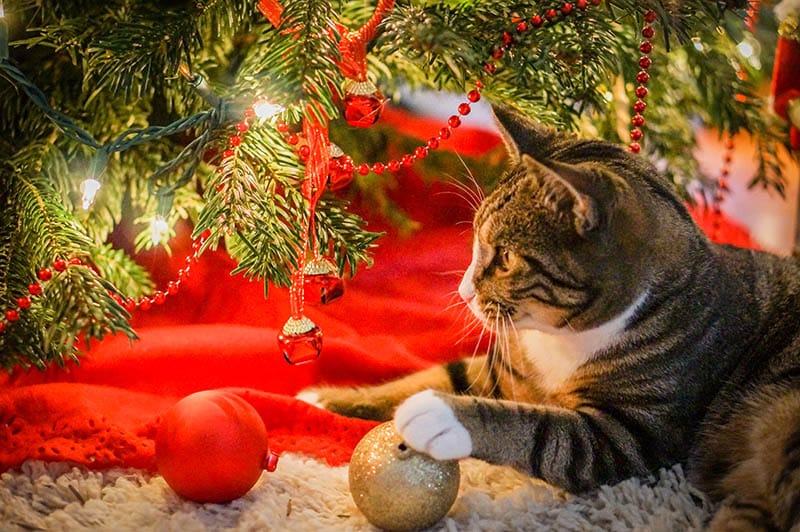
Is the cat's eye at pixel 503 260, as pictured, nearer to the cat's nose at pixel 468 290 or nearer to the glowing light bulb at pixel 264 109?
the cat's nose at pixel 468 290

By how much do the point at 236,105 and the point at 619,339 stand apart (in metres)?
0.49

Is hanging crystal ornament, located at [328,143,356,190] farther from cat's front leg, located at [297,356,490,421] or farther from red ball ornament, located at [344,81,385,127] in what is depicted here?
cat's front leg, located at [297,356,490,421]

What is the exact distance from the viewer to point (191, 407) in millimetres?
755

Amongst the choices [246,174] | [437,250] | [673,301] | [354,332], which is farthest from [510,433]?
[437,250]

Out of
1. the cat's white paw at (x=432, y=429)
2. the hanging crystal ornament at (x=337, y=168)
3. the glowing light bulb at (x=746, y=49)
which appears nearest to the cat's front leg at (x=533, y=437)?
the cat's white paw at (x=432, y=429)

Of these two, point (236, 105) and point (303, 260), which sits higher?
point (236, 105)

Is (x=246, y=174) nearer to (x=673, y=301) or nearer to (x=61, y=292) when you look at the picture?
(x=61, y=292)

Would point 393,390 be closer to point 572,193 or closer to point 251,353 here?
point 251,353

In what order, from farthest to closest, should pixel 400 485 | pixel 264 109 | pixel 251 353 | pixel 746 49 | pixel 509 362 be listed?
Answer: pixel 746 49 → pixel 251 353 → pixel 509 362 → pixel 264 109 → pixel 400 485

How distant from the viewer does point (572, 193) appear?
752 millimetres

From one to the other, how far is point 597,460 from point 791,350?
0.84 ft

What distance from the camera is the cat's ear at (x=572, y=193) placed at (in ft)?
2.41

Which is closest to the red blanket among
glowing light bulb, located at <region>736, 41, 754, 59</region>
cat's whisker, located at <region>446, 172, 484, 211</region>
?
cat's whisker, located at <region>446, 172, 484, 211</region>

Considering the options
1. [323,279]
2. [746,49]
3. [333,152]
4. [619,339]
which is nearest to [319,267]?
[323,279]
